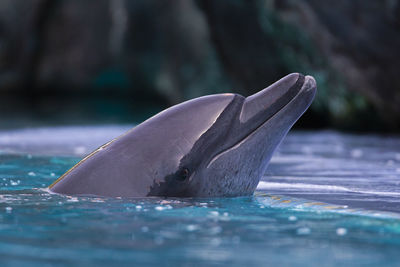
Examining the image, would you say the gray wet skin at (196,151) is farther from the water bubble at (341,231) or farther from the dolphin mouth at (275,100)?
the water bubble at (341,231)

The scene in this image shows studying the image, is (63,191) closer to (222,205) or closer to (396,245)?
(222,205)

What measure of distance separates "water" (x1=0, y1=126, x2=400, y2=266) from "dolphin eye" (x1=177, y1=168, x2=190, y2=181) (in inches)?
7.2

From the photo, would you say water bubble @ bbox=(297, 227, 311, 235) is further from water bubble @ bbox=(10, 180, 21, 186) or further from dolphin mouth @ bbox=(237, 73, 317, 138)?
water bubble @ bbox=(10, 180, 21, 186)

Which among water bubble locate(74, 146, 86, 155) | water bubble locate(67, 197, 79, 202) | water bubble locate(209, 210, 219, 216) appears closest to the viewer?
water bubble locate(209, 210, 219, 216)

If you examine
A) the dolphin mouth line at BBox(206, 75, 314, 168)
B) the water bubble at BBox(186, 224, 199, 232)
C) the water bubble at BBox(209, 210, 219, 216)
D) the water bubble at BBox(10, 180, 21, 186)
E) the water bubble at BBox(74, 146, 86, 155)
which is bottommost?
the water bubble at BBox(186, 224, 199, 232)

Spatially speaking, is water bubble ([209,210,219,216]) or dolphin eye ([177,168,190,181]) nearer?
water bubble ([209,210,219,216])

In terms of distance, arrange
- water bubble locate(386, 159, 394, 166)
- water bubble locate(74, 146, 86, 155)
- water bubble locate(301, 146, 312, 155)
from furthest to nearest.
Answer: water bubble locate(301, 146, 312, 155)
water bubble locate(74, 146, 86, 155)
water bubble locate(386, 159, 394, 166)

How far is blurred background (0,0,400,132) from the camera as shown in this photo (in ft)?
44.9

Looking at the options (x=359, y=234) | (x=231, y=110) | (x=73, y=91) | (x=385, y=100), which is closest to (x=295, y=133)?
(x=385, y=100)

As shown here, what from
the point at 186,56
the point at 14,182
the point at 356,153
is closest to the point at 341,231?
the point at 14,182

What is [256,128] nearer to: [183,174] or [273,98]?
[273,98]

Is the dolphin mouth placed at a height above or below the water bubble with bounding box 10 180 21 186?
above

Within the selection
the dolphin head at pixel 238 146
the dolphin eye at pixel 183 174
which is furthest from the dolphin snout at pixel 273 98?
the dolphin eye at pixel 183 174

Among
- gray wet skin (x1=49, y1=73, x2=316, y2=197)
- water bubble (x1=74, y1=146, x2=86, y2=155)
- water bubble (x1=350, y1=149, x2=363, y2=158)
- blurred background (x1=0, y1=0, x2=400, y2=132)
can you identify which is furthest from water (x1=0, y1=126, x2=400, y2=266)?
blurred background (x1=0, y1=0, x2=400, y2=132)
